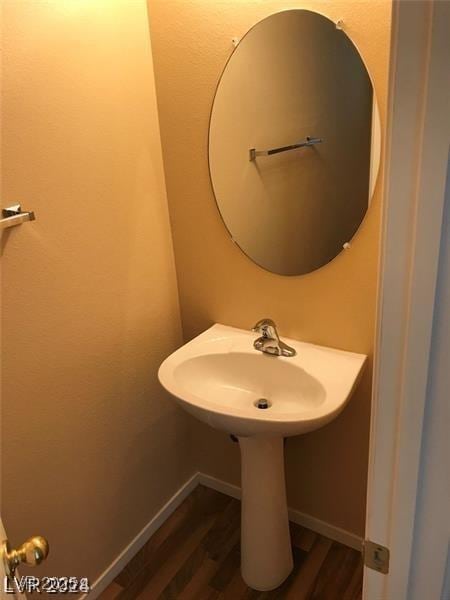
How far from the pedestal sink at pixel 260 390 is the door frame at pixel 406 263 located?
682 mm

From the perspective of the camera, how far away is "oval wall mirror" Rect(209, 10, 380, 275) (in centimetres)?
127

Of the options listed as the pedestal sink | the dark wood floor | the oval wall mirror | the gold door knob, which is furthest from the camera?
the dark wood floor

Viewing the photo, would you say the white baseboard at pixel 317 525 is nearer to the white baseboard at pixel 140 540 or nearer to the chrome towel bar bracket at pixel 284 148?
the white baseboard at pixel 140 540

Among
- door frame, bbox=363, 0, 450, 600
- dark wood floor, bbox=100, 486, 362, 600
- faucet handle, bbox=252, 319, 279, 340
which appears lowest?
dark wood floor, bbox=100, 486, 362, 600

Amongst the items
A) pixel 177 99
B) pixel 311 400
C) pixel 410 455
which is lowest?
pixel 311 400

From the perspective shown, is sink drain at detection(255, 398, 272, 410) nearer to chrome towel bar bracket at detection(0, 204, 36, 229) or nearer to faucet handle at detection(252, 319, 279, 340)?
faucet handle at detection(252, 319, 279, 340)

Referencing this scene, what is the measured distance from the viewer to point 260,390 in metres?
1.59

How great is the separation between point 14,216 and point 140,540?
131cm

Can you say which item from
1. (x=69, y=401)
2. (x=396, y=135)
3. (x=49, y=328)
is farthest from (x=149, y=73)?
(x=396, y=135)

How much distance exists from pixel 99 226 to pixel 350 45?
842mm

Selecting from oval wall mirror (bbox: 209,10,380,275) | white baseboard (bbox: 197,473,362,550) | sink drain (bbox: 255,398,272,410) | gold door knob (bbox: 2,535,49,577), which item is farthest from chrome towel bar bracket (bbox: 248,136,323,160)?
white baseboard (bbox: 197,473,362,550)

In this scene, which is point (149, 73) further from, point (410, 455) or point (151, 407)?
point (410, 455)

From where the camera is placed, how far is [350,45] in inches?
47.6

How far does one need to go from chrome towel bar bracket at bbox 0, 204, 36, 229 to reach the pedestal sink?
0.60m
